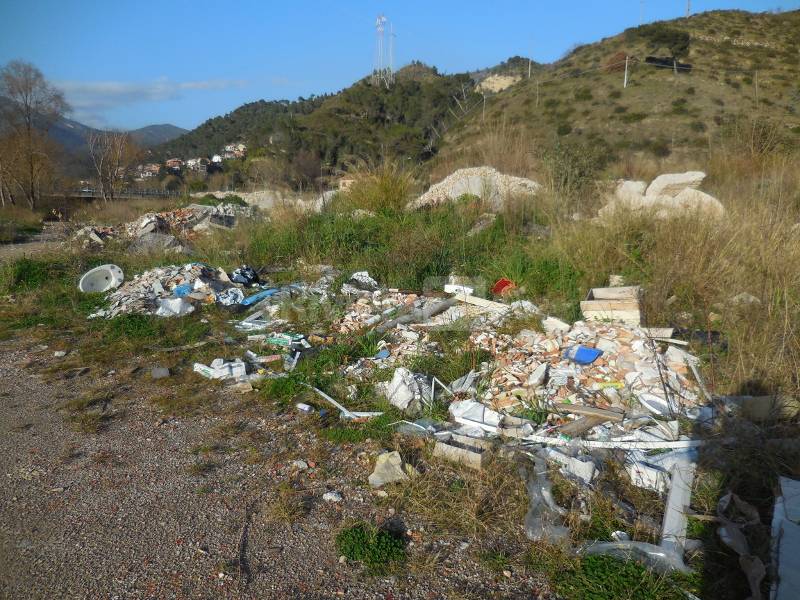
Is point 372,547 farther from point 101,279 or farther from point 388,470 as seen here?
point 101,279

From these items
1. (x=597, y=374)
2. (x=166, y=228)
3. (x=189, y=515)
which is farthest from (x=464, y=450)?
(x=166, y=228)

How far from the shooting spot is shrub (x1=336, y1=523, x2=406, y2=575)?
7.41ft

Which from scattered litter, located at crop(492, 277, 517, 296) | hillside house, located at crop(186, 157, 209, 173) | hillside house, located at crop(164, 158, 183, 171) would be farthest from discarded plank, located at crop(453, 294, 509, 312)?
hillside house, located at crop(164, 158, 183, 171)

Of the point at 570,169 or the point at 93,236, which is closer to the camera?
the point at 570,169

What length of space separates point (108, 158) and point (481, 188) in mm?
17815

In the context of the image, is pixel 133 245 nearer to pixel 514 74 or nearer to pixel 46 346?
pixel 46 346

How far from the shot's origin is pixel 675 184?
783 cm

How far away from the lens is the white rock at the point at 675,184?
7.59m

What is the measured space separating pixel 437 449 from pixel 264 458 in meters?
0.98

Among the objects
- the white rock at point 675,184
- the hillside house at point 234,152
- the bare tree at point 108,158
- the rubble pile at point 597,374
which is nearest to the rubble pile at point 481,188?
the white rock at point 675,184

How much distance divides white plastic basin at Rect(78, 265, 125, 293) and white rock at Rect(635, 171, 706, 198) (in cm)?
714

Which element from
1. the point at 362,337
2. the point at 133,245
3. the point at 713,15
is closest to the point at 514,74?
the point at 713,15

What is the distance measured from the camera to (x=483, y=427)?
3.29 metres

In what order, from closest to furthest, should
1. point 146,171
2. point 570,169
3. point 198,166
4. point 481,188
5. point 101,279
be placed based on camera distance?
point 101,279 → point 570,169 → point 481,188 → point 146,171 → point 198,166
